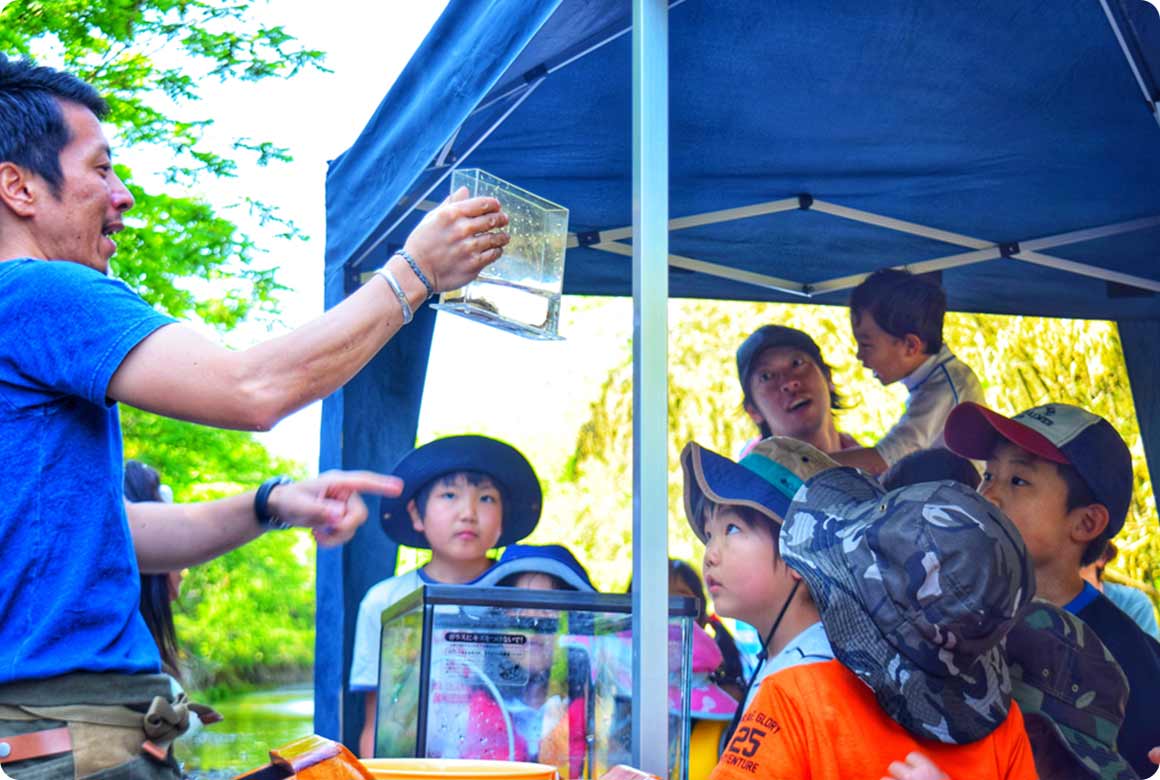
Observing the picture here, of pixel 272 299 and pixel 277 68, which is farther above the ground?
pixel 277 68

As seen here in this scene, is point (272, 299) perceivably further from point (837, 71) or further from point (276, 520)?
point (276, 520)

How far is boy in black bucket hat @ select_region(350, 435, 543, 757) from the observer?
10.9 ft

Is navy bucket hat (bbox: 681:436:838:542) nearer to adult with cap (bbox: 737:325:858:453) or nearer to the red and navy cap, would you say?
adult with cap (bbox: 737:325:858:453)

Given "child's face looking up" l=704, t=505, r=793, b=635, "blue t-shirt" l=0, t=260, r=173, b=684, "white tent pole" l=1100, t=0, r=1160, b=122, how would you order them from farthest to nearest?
1. "child's face looking up" l=704, t=505, r=793, b=635
2. "white tent pole" l=1100, t=0, r=1160, b=122
3. "blue t-shirt" l=0, t=260, r=173, b=684

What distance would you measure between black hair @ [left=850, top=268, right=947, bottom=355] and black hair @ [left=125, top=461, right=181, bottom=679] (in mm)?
2126

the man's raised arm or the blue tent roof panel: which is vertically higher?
the blue tent roof panel

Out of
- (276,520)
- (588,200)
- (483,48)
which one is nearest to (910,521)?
(276,520)

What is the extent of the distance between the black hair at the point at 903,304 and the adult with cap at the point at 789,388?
211mm

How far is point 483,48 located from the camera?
219cm

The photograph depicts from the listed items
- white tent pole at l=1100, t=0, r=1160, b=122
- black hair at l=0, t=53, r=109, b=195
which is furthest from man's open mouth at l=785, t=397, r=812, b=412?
black hair at l=0, t=53, r=109, b=195

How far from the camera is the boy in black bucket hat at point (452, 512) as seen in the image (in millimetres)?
3336

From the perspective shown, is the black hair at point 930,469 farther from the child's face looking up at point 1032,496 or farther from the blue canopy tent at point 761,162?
the blue canopy tent at point 761,162

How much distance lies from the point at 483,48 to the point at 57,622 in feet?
4.41

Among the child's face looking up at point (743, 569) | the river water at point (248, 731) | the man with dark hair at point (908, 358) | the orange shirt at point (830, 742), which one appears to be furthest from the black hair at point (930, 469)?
the river water at point (248, 731)
